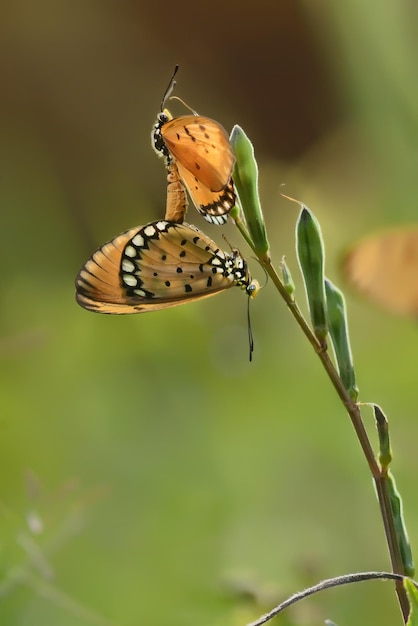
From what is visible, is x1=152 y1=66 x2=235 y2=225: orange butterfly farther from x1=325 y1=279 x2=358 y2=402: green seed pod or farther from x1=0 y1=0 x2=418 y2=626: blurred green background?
x1=0 y1=0 x2=418 y2=626: blurred green background

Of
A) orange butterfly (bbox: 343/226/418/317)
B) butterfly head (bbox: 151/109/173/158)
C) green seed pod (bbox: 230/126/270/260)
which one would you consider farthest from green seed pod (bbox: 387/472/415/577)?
orange butterfly (bbox: 343/226/418/317)

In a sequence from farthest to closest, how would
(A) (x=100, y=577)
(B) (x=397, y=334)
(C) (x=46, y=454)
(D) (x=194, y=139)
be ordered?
(B) (x=397, y=334), (C) (x=46, y=454), (A) (x=100, y=577), (D) (x=194, y=139)

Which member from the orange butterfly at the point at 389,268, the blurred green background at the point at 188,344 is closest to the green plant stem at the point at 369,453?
the blurred green background at the point at 188,344

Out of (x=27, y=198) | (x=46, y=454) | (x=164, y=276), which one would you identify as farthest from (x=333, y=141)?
(x=164, y=276)

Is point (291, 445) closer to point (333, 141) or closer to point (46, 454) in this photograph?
point (46, 454)

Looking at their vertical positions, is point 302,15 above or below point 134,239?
above

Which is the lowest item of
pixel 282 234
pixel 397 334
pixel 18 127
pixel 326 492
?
pixel 326 492
